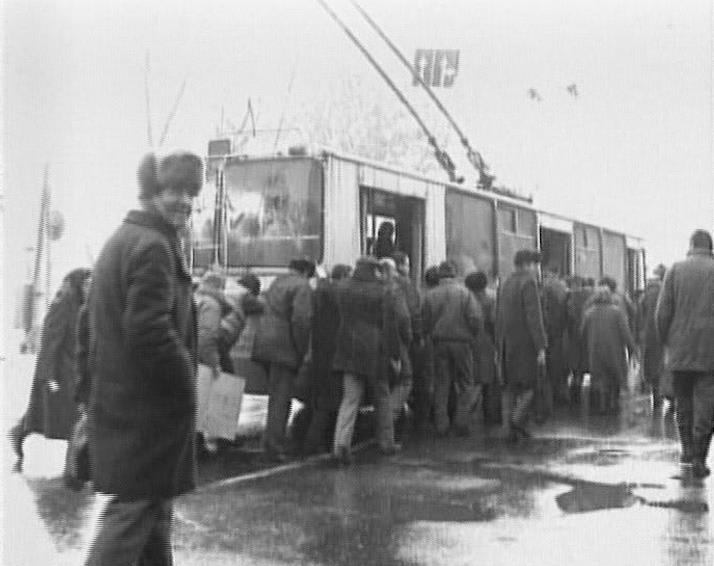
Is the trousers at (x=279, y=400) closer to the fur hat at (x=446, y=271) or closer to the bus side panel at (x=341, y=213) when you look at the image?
the bus side panel at (x=341, y=213)

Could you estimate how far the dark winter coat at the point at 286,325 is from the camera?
8547 mm

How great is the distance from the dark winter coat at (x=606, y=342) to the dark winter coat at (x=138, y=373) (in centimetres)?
796

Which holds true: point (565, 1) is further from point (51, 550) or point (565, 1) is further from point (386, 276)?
point (51, 550)

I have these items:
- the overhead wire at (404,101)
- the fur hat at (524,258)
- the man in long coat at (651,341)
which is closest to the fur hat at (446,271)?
the fur hat at (524,258)

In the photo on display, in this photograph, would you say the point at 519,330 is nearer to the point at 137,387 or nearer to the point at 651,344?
the point at 651,344

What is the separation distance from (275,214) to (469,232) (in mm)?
2423

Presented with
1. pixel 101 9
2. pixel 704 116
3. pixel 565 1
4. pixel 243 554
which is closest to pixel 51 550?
pixel 243 554

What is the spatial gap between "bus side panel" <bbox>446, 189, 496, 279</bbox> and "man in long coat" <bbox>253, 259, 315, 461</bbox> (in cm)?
289

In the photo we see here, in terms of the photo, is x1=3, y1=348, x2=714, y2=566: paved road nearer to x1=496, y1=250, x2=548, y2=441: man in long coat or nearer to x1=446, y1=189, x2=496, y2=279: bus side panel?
x1=496, y1=250, x2=548, y2=441: man in long coat

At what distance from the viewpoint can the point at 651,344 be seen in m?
10.7

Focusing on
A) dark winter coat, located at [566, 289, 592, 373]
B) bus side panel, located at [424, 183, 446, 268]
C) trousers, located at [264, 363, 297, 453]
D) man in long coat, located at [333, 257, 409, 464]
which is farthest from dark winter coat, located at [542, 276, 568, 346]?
trousers, located at [264, 363, 297, 453]

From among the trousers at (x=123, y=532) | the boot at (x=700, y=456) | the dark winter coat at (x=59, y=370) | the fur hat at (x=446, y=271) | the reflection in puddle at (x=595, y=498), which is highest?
the fur hat at (x=446, y=271)

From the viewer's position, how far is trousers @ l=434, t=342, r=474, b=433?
9789 millimetres

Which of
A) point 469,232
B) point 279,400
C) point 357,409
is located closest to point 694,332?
point 357,409
